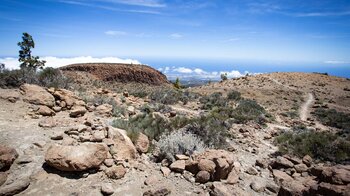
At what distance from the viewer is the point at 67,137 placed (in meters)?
5.49

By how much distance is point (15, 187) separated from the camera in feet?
12.2

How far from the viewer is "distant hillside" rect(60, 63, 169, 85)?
41688 millimetres

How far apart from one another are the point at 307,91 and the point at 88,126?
35.3 metres

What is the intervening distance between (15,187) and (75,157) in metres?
1.05

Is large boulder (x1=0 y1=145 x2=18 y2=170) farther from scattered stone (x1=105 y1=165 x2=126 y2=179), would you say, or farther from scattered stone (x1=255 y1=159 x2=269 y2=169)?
scattered stone (x1=255 y1=159 x2=269 y2=169)

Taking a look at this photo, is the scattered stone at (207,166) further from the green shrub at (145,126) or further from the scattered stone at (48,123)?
the scattered stone at (48,123)

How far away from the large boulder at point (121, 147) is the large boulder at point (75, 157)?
437 millimetres

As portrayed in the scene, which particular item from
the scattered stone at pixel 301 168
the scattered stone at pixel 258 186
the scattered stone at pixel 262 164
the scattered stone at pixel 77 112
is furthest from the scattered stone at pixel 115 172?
the scattered stone at pixel 301 168

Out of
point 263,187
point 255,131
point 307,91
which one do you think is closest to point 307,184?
point 263,187

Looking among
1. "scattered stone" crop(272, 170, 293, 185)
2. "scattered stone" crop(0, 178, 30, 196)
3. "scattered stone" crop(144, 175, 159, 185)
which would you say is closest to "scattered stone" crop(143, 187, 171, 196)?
"scattered stone" crop(144, 175, 159, 185)

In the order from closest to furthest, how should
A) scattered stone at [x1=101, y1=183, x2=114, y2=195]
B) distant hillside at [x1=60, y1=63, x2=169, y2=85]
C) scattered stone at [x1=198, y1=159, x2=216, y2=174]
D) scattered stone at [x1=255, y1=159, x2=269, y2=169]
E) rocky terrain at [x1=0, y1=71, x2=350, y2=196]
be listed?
scattered stone at [x1=101, y1=183, x2=114, y2=195] → rocky terrain at [x1=0, y1=71, x2=350, y2=196] → scattered stone at [x1=198, y1=159, x2=216, y2=174] → scattered stone at [x1=255, y1=159, x2=269, y2=169] → distant hillside at [x1=60, y1=63, x2=169, y2=85]

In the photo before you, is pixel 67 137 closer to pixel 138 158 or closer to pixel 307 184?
pixel 138 158

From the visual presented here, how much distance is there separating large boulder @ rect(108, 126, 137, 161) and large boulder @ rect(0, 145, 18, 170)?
1951 millimetres

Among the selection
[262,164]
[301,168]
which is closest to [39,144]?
[262,164]
